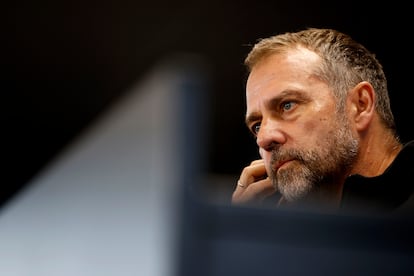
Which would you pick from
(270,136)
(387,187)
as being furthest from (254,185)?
(387,187)

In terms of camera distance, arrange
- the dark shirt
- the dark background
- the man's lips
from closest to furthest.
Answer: the dark shirt, the man's lips, the dark background

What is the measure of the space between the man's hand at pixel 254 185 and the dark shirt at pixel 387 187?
0.22 m

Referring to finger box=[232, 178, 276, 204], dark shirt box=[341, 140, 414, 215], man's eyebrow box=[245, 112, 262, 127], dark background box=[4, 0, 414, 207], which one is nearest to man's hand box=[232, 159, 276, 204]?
finger box=[232, 178, 276, 204]

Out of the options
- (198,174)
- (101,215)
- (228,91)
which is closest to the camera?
(198,174)

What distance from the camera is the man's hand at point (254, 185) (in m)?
1.60

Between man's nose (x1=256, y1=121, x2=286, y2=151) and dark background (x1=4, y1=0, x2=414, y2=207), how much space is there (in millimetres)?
262

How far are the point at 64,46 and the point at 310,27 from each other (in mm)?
794

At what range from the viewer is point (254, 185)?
166 centimetres

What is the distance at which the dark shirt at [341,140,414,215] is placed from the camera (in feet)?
5.07

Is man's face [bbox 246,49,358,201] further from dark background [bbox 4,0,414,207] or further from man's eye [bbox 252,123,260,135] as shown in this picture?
dark background [bbox 4,0,414,207]

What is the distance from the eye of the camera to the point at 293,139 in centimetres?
165

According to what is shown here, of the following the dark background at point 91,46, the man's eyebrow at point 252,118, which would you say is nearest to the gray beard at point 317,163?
the man's eyebrow at point 252,118

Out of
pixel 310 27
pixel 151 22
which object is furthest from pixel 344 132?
pixel 151 22

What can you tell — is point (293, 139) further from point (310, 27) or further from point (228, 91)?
point (310, 27)
